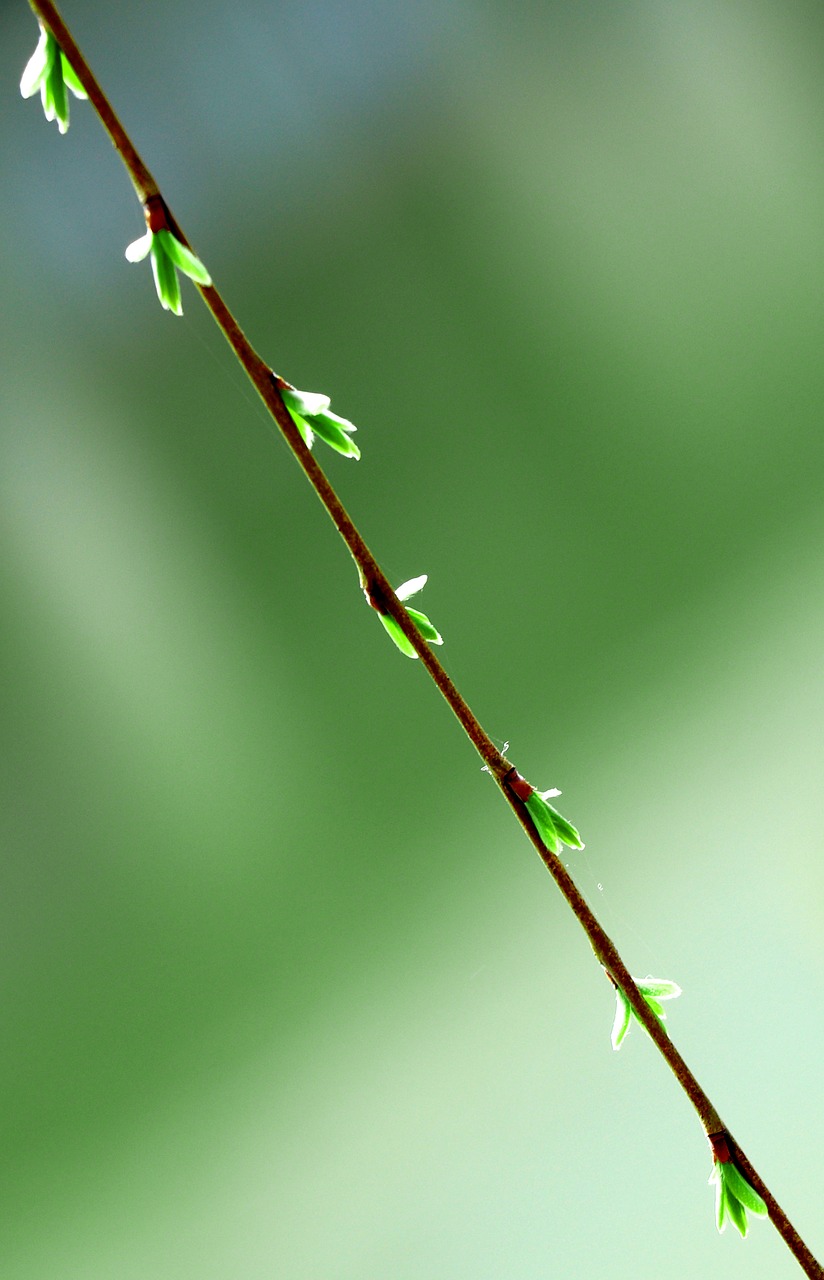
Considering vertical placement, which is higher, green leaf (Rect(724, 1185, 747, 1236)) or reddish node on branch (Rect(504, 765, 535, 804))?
reddish node on branch (Rect(504, 765, 535, 804))

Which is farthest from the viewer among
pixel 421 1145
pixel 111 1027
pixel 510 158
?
pixel 510 158

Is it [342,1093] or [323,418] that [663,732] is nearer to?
[342,1093]

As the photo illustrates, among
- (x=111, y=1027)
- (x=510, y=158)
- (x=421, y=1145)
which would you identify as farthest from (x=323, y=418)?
(x=510, y=158)

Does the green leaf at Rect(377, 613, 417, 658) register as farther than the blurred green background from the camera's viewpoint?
No

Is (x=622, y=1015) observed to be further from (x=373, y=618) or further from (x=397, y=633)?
(x=373, y=618)

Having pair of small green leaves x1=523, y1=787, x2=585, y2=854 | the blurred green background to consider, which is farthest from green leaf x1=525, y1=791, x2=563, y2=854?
the blurred green background

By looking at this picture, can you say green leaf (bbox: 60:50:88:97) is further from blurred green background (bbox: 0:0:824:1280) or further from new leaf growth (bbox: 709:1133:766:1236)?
blurred green background (bbox: 0:0:824:1280)
